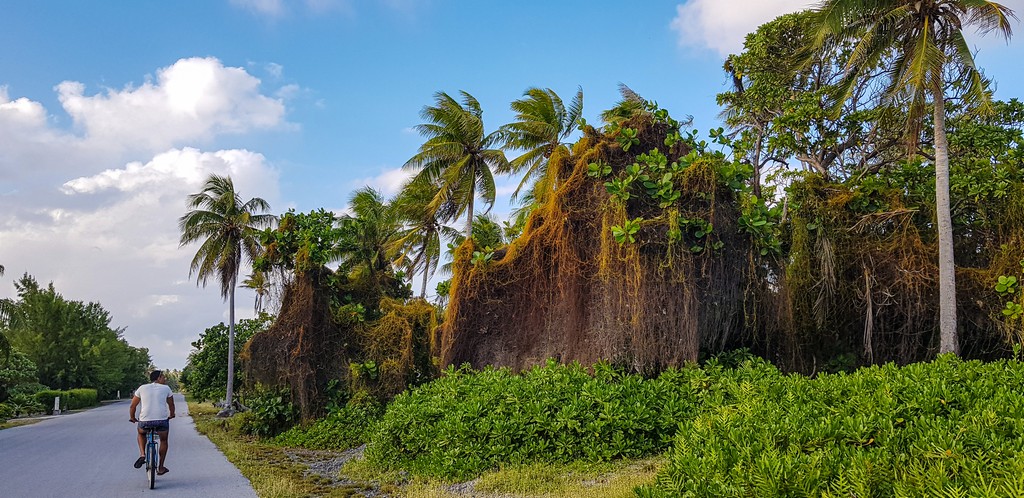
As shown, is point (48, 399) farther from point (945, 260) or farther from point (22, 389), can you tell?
point (945, 260)

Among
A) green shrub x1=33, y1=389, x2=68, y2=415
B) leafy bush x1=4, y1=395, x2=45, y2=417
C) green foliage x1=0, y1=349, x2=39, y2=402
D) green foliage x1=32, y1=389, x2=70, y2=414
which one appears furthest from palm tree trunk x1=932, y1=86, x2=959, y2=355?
green shrub x1=33, y1=389, x2=68, y2=415

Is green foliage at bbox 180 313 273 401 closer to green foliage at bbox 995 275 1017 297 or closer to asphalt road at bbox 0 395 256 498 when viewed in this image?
asphalt road at bbox 0 395 256 498

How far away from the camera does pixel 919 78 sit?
12.2 m

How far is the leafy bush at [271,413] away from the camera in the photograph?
18.2 m

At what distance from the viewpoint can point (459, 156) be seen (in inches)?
958

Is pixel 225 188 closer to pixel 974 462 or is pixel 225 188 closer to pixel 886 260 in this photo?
pixel 886 260

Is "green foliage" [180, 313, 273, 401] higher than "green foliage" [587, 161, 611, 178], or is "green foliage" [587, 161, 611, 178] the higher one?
"green foliage" [587, 161, 611, 178]

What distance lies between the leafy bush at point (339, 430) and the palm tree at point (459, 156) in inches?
325

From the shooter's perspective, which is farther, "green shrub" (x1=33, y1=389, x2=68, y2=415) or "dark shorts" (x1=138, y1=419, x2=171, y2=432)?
"green shrub" (x1=33, y1=389, x2=68, y2=415)

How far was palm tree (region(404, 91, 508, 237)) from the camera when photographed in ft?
78.2

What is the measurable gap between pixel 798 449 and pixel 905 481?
0.87 meters

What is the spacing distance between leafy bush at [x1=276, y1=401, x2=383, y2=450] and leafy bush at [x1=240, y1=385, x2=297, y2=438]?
618 mm

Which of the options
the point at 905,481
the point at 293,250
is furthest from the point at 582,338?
the point at 293,250

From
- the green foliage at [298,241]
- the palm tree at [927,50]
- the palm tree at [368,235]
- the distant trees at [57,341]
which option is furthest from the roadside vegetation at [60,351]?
the palm tree at [927,50]
